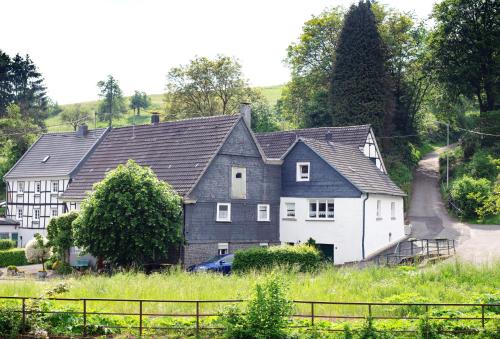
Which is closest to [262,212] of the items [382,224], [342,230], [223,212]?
[223,212]

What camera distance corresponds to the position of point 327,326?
811 inches

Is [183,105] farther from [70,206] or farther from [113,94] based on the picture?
[113,94]

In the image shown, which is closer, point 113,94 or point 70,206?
point 70,206

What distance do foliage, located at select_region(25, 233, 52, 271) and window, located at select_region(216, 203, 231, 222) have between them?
10.3 m

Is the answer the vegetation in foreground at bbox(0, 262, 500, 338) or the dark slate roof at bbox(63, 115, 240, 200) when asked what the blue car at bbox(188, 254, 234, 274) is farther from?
the vegetation in foreground at bbox(0, 262, 500, 338)

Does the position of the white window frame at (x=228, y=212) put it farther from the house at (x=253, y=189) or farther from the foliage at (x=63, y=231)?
the foliage at (x=63, y=231)

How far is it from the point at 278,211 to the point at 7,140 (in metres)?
49.7

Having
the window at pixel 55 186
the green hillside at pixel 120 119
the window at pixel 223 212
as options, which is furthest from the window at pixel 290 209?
the green hillside at pixel 120 119

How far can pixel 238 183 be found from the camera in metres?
44.5

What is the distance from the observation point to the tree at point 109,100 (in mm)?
135375

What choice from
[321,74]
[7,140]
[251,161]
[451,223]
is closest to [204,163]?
[251,161]

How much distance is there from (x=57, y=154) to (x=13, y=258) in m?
17.2

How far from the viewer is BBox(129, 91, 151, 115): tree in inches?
5945

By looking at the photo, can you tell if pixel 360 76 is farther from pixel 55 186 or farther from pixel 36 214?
pixel 36 214
